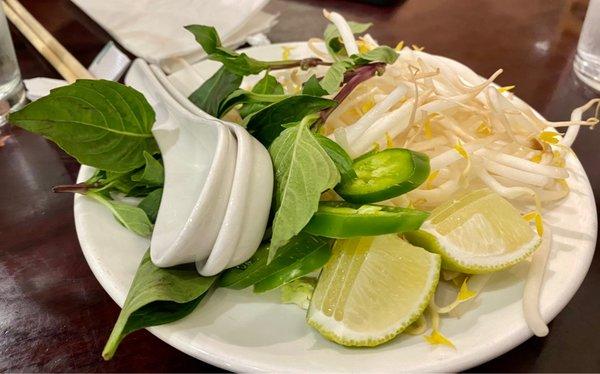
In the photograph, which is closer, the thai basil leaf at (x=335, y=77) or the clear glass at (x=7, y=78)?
the thai basil leaf at (x=335, y=77)

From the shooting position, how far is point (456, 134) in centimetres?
113

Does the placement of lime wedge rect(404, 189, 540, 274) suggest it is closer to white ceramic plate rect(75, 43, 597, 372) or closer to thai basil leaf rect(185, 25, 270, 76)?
white ceramic plate rect(75, 43, 597, 372)

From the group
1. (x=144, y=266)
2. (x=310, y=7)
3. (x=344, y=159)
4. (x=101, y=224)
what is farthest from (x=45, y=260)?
(x=310, y=7)

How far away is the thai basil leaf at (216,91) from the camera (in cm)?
114

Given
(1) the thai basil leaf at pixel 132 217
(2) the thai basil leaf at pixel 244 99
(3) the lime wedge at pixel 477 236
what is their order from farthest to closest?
(2) the thai basil leaf at pixel 244 99 < (1) the thai basil leaf at pixel 132 217 < (3) the lime wedge at pixel 477 236

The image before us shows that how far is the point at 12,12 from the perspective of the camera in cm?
187

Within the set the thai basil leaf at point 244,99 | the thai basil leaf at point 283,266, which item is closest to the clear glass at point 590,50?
the thai basil leaf at point 244,99

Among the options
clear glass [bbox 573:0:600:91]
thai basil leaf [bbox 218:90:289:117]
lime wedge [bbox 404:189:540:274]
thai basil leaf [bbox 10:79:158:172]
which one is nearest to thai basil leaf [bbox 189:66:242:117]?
thai basil leaf [bbox 218:90:289:117]

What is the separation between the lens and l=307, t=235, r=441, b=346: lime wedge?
2.61 feet

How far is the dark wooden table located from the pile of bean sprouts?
21cm

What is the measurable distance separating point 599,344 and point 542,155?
36 cm

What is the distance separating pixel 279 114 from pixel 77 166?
64 cm

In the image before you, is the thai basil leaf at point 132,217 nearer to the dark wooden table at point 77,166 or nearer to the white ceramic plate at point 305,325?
the white ceramic plate at point 305,325

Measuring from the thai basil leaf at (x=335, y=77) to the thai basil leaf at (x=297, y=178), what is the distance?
15 cm
